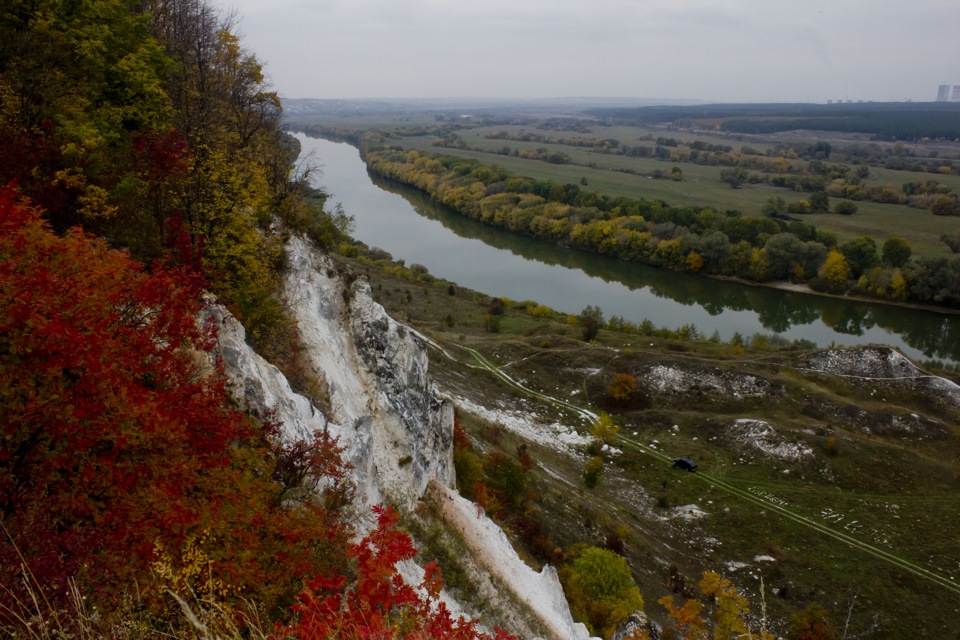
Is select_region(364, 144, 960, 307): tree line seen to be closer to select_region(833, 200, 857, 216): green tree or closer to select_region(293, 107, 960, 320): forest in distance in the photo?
select_region(293, 107, 960, 320): forest in distance

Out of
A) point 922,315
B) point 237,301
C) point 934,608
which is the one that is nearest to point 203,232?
point 237,301

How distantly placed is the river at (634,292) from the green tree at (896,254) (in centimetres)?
885

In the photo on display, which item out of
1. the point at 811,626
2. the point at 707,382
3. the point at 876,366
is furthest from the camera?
the point at 876,366

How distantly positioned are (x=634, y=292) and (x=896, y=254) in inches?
1285

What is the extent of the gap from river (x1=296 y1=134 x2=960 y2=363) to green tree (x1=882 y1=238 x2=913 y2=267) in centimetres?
885

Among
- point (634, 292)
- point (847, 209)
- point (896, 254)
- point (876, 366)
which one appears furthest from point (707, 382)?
point (847, 209)

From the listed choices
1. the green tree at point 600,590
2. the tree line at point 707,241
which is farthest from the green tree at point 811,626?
the tree line at point 707,241

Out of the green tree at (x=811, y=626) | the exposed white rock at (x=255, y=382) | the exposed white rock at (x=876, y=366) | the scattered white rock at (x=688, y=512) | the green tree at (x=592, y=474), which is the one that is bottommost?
the scattered white rock at (x=688, y=512)

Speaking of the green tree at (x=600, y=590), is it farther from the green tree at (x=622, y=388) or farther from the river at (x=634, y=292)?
the river at (x=634, y=292)

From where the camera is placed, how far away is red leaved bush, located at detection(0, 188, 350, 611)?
18.7 feet

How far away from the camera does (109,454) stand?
664 cm

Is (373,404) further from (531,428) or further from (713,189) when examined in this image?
(713,189)

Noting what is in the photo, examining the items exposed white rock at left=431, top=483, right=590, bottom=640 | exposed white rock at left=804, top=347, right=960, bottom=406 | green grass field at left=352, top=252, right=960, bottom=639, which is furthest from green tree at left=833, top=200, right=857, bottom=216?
exposed white rock at left=431, top=483, right=590, bottom=640

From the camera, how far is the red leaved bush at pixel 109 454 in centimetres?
571
